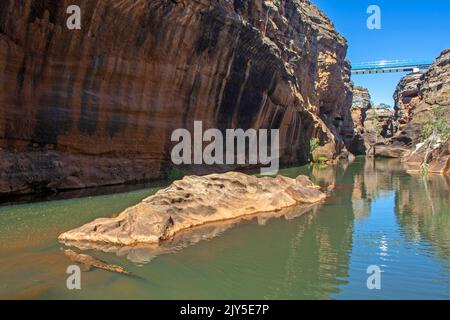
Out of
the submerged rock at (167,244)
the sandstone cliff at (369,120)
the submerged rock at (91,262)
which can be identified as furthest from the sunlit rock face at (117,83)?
the sandstone cliff at (369,120)

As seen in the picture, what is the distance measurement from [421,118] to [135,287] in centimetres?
7567

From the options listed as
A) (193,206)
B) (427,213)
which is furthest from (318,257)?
(427,213)

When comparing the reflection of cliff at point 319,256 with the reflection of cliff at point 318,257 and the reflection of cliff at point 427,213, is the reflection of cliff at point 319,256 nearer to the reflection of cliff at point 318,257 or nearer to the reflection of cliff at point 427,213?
the reflection of cliff at point 318,257

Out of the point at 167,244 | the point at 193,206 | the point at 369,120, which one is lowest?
the point at 167,244

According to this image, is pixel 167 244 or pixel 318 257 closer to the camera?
pixel 318 257

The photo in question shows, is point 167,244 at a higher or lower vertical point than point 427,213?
higher

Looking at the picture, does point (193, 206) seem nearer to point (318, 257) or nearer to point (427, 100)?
point (318, 257)

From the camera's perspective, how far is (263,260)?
1073 centimetres

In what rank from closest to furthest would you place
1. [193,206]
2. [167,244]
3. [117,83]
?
[167,244] → [193,206] → [117,83]

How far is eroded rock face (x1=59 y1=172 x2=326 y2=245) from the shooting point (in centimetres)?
1205

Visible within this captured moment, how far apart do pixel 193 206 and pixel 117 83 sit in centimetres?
1209

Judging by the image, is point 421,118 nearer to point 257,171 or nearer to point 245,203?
point 257,171

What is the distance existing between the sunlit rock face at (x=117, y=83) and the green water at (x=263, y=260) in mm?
4809
